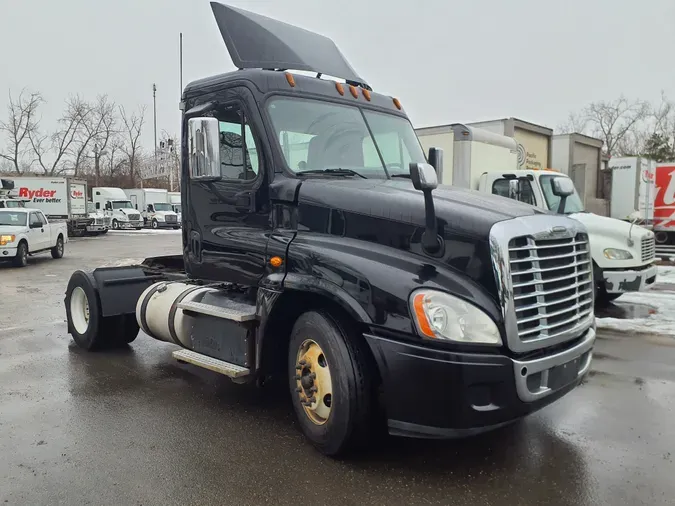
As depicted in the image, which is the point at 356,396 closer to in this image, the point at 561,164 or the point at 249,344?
the point at 249,344

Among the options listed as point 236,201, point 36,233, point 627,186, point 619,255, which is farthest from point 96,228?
point 236,201

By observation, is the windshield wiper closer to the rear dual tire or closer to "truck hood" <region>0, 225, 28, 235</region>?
the rear dual tire

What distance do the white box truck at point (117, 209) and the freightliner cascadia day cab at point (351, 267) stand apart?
3539 centimetres

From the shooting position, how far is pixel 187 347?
5.29 metres

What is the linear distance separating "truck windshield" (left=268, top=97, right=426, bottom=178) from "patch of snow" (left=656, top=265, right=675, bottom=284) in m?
9.60

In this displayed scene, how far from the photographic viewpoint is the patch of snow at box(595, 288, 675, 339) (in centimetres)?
809

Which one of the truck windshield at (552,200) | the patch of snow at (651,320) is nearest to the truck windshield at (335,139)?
the patch of snow at (651,320)

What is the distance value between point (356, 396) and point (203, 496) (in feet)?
3.53

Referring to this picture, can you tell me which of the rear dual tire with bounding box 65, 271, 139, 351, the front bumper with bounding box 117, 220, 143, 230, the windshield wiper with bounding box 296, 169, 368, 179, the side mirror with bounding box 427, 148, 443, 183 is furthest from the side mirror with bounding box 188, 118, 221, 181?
the front bumper with bounding box 117, 220, 143, 230

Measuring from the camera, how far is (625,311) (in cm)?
945

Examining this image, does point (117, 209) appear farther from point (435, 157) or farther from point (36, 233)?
point (435, 157)

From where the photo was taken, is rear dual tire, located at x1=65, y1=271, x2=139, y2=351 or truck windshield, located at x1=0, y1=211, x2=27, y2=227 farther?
truck windshield, located at x1=0, y1=211, x2=27, y2=227

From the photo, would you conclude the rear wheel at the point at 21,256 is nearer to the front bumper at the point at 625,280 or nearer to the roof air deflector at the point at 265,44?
the roof air deflector at the point at 265,44

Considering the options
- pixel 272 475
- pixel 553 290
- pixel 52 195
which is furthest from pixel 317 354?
pixel 52 195
